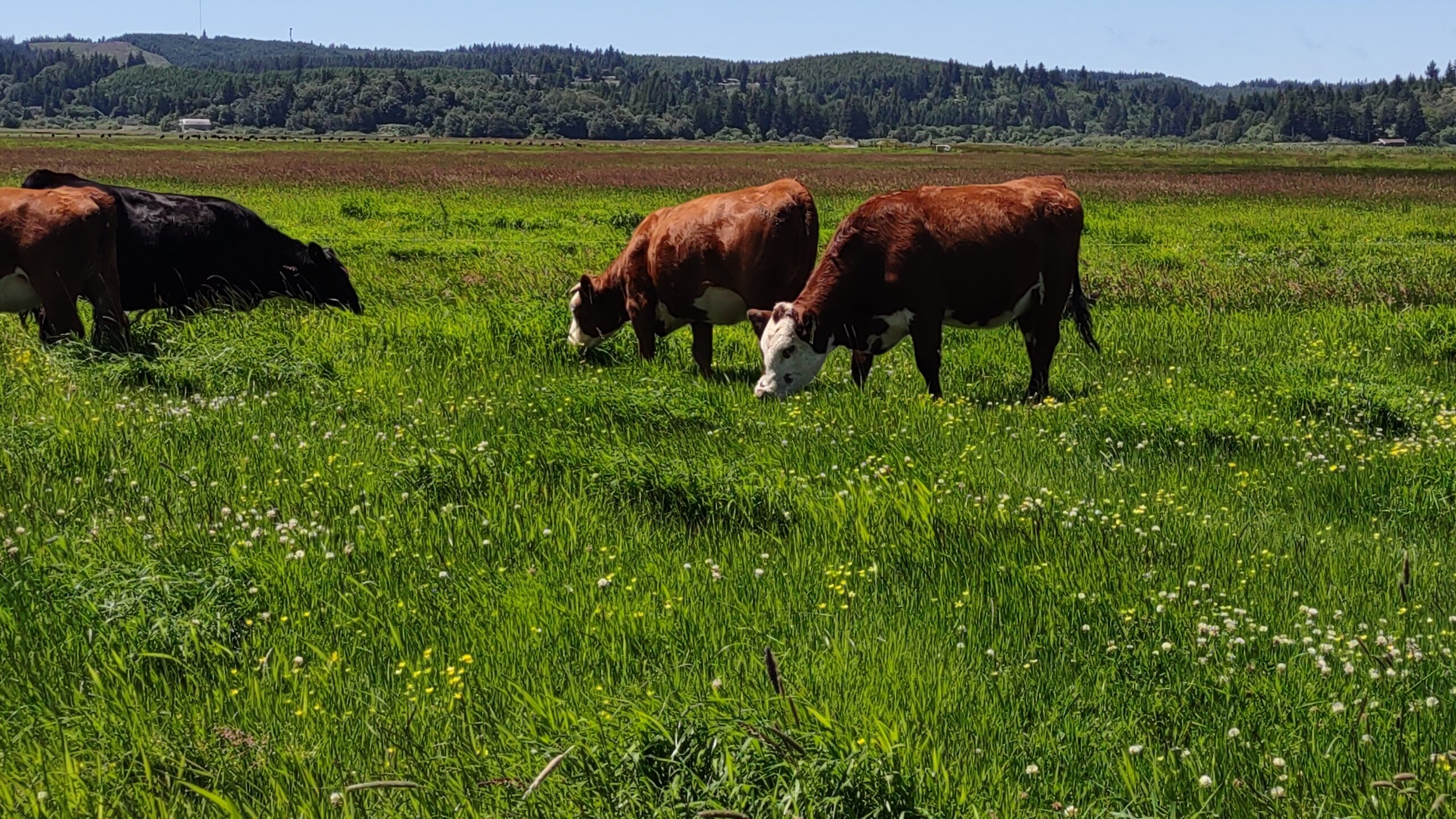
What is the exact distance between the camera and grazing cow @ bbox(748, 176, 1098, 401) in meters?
9.55

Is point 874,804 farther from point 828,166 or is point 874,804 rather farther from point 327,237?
point 828,166

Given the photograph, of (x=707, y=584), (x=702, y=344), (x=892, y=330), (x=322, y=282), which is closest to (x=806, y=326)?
(x=892, y=330)

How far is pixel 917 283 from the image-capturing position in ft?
31.4

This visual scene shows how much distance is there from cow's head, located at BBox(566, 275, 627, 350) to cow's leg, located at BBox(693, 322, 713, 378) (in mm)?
1044

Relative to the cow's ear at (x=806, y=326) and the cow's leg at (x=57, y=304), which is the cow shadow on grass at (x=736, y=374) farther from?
the cow's leg at (x=57, y=304)

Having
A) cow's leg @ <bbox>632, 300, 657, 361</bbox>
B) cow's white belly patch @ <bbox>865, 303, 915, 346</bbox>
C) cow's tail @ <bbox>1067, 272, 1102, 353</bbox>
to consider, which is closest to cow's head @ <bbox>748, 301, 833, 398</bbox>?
cow's white belly patch @ <bbox>865, 303, 915, 346</bbox>

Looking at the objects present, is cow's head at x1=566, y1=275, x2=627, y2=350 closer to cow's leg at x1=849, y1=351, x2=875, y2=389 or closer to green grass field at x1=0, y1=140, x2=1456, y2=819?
green grass field at x1=0, y1=140, x2=1456, y2=819

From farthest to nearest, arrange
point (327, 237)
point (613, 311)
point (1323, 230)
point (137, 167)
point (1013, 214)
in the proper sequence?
point (137, 167) < point (1323, 230) < point (327, 237) < point (613, 311) < point (1013, 214)

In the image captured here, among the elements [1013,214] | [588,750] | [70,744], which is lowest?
[70,744]

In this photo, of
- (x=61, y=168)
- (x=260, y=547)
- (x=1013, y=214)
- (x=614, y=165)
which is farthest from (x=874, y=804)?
(x=614, y=165)

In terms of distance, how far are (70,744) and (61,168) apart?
5440cm

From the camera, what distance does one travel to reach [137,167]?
5494 centimetres

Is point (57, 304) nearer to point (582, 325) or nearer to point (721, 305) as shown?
point (582, 325)

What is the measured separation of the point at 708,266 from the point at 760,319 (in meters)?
1.23
